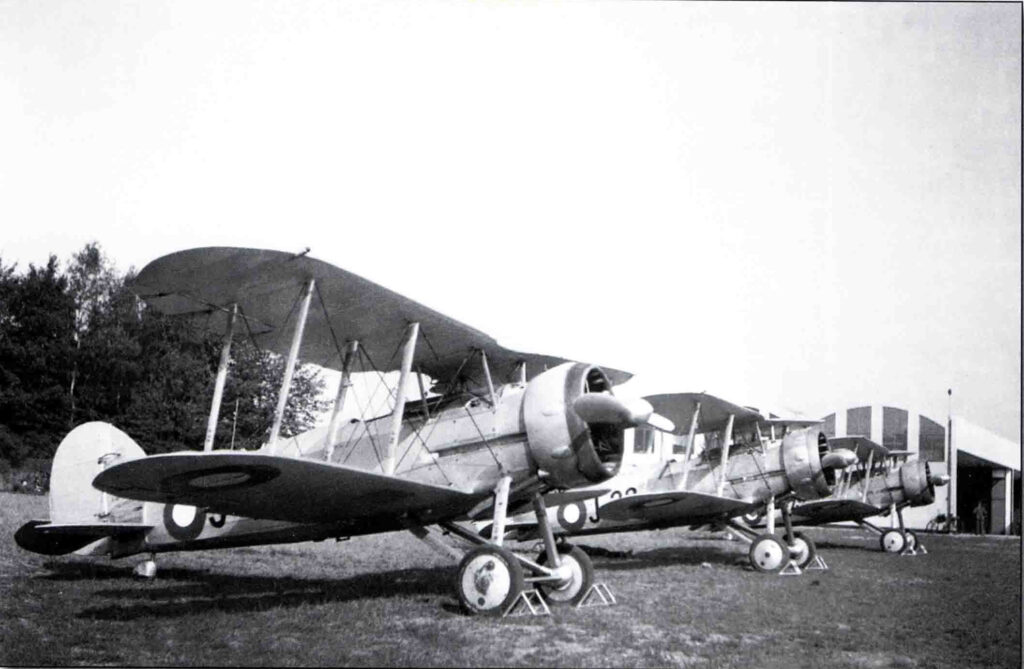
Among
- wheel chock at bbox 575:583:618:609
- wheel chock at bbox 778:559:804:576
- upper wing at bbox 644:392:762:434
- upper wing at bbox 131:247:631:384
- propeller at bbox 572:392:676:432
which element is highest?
upper wing at bbox 131:247:631:384

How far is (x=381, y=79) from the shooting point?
6.45m

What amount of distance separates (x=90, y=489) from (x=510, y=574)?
14.3 ft

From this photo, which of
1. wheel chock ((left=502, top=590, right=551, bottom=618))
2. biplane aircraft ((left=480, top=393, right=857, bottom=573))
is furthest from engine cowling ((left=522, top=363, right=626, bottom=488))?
biplane aircraft ((left=480, top=393, right=857, bottom=573))

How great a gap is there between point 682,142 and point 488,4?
1947 millimetres

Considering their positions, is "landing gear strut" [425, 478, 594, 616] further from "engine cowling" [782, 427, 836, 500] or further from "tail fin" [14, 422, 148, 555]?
"engine cowling" [782, 427, 836, 500]

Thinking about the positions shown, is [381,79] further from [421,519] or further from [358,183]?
[421,519]

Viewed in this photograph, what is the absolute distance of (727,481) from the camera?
36.6 feet

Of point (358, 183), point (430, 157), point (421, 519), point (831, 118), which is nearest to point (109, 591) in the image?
point (421, 519)

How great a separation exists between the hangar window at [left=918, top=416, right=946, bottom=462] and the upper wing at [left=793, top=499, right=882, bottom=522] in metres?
1.61

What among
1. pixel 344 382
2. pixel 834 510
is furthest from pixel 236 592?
pixel 834 510

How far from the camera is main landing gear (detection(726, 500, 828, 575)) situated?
9.91 meters

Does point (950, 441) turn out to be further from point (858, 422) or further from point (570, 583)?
point (570, 583)

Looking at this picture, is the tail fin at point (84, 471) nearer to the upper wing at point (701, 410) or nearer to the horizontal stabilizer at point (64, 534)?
the horizontal stabilizer at point (64, 534)

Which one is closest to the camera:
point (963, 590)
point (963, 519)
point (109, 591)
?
point (109, 591)
